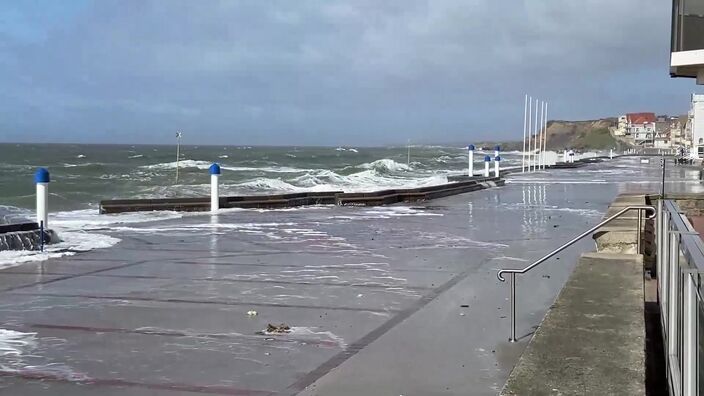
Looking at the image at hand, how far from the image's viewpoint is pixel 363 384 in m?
4.72

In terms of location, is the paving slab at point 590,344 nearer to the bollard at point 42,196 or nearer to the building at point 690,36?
the building at point 690,36

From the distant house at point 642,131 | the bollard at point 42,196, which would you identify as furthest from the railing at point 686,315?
the distant house at point 642,131

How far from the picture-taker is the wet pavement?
4887 mm

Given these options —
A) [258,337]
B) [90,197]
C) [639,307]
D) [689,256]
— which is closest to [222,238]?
[258,337]

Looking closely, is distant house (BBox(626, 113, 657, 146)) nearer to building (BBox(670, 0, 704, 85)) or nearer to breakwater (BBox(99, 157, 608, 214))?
breakwater (BBox(99, 157, 608, 214))

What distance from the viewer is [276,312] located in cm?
690

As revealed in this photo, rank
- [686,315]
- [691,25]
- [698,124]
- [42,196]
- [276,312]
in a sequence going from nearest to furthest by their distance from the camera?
[686,315] → [276,312] → [691,25] → [42,196] → [698,124]

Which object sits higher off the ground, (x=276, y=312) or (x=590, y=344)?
(x=590, y=344)

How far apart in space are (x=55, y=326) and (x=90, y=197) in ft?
96.4

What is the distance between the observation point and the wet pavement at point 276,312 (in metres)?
4.89

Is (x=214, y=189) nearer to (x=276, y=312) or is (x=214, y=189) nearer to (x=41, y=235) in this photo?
(x=41, y=235)

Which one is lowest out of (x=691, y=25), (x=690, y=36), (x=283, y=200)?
(x=283, y=200)

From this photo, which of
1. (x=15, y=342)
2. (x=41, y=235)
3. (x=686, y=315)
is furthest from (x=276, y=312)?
(x=41, y=235)

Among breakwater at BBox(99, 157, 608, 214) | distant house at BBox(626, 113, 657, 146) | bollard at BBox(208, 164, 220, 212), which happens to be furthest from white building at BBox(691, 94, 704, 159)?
distant house at BBox(626, 113, 657, 146)
